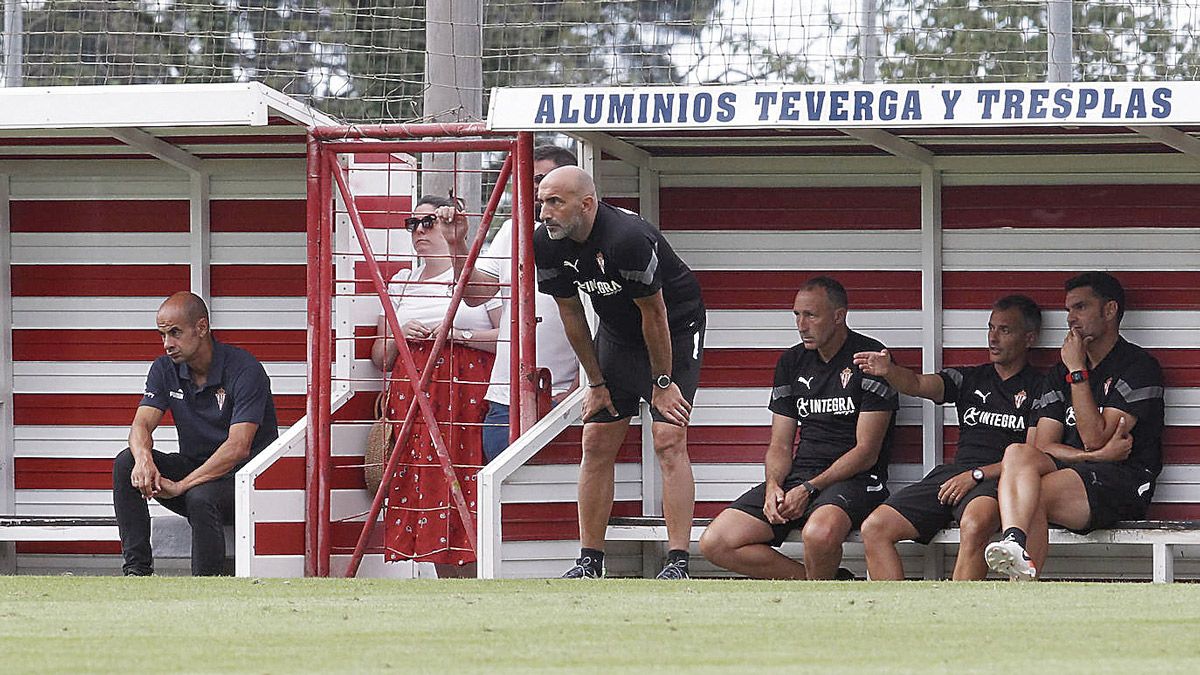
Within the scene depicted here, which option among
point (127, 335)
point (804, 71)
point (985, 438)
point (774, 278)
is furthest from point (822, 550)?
point (804, 71)

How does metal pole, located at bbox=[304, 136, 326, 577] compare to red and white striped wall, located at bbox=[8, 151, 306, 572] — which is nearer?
metal pole, located at bbox=[304, 136, 326, 577]

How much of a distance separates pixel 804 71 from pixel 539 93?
20.5ft

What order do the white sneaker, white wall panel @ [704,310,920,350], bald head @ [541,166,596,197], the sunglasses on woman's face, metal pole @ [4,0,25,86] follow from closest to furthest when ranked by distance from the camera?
the white sneaker
bald head @ [541,166,596,197]
the sunglasses on woman's face
white wall panel @ [704,310,920,350]
metal pole @ [4,0,25,86]

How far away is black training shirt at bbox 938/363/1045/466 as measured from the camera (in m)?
8.02

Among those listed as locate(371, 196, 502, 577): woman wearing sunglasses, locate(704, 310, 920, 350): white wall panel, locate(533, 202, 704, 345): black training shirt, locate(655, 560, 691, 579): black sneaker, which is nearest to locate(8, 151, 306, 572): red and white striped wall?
locate(371, 196, 502, 577): woman wearing sunglasses

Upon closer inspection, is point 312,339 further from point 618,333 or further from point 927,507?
point 927,507

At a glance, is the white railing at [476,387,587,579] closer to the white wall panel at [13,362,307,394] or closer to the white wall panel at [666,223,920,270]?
the white wall panel at [666,223,920,270]

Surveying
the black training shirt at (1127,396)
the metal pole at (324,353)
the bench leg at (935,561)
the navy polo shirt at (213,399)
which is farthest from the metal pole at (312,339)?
the black training shirt at (1127,396)

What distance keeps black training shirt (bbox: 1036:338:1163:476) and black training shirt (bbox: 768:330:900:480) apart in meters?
0.63

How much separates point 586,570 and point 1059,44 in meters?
3.99

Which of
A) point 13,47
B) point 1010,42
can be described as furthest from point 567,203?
point 1010,42

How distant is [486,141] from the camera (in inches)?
323

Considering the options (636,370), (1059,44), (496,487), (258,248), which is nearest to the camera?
(636,370)

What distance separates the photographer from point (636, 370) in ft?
25.2
